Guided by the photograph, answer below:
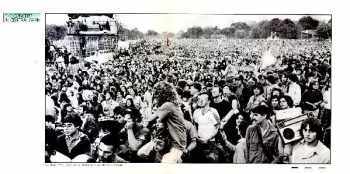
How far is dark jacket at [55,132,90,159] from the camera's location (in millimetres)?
741

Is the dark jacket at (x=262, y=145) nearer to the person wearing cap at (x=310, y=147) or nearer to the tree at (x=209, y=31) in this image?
the person wearing cap at (x=310, y=147)

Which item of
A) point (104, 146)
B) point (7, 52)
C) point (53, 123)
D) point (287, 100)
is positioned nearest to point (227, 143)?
point (287, 100)

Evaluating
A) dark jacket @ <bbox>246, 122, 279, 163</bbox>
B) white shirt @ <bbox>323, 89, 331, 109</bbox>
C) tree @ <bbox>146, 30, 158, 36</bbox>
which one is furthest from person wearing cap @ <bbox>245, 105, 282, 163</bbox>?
tree @ <bbox>146, 30, 158, 36</bbox>

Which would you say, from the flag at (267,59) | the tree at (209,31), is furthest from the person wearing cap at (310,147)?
the tree at (209,31)

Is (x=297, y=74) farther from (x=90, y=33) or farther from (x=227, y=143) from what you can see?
(x=90, y=33)

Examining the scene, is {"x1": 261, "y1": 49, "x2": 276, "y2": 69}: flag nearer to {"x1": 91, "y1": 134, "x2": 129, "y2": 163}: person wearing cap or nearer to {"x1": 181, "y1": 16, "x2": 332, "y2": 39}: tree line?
{"x1": 181, "y1": 16, "x2": 332, "y2": 39}: tree line

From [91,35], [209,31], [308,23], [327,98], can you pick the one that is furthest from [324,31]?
[91,35]

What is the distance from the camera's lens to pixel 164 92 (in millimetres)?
737

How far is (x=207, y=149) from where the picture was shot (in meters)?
0.74

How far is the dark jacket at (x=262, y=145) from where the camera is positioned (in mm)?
737

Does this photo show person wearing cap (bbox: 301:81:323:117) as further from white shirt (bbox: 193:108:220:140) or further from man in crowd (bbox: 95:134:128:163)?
man in crowd (bbox: 95:134:128:163)

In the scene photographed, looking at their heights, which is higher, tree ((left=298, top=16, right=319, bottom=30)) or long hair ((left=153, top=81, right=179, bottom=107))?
tree ((left=298, top=16, right=319, bottom=30))

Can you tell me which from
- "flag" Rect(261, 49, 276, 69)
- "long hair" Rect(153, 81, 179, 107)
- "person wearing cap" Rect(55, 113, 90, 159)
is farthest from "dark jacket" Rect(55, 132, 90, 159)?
"flag" Rect(261, 49, 276, 69)

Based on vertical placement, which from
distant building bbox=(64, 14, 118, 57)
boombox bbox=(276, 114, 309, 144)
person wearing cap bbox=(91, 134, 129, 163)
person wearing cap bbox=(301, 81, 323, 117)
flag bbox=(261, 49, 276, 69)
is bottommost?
person wearing cap bbox=(91, 134, 129, 163)
